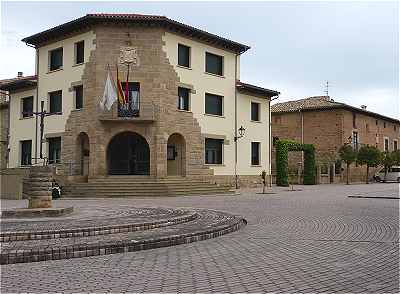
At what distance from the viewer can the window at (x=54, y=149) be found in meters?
29.0

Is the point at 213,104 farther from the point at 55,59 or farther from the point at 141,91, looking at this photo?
the point at 55,59

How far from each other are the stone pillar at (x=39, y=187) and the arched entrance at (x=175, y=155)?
1610 centimetres

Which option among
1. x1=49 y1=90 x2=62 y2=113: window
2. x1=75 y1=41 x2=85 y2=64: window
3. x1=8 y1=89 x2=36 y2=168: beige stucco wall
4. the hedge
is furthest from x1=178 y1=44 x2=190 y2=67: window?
the hedge

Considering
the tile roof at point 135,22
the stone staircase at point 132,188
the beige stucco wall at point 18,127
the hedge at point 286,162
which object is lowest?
Result: the stone staircase at point 132,188

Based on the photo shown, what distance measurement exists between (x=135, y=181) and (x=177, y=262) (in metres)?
17.7

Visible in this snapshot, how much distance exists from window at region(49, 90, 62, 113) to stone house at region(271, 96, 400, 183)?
2186 centimetres

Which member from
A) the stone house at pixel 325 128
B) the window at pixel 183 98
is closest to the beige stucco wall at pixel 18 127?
the window at pixel 183 98

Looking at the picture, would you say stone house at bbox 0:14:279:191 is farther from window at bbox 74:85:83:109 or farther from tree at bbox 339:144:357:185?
tree at bbox 339:144:357:185

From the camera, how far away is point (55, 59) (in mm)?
29719

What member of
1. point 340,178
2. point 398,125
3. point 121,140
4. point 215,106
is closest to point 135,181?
point 121,140

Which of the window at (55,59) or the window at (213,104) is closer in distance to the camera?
the window at (55,59)

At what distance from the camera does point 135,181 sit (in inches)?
971

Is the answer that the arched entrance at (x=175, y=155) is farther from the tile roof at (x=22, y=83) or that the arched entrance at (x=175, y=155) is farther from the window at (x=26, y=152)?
the tile roof at (x=22, y=83)

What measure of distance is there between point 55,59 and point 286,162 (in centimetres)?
1861
